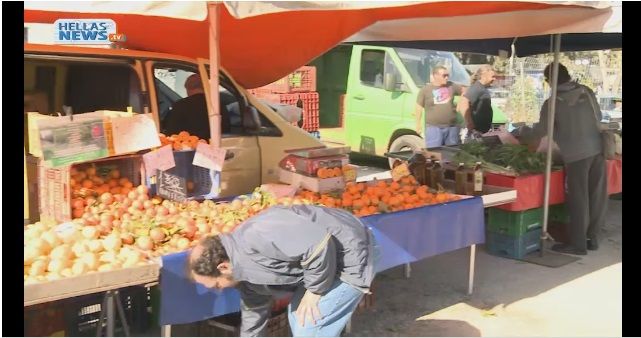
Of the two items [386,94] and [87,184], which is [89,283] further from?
[386,94]

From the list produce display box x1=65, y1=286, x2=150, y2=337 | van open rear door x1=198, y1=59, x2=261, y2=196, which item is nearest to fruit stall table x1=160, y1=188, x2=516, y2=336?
produce display box x1=65, y1=286, x2=150, y2=337

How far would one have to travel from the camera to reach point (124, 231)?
4.01 meters

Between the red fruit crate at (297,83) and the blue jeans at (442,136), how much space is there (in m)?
3.78

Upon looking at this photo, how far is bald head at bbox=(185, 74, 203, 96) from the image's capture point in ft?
19.8

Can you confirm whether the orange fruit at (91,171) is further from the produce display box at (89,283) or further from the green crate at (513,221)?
the green crate at (513,221)

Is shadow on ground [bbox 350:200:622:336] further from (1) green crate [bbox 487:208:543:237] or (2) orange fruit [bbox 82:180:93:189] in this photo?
(2) orange fruit [bbox 82:180:93:189]

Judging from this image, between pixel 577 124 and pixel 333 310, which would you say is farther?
pixel 577 124

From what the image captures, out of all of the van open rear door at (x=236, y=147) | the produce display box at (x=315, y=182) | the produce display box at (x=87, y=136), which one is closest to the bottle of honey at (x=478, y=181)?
the produce display box at (x=315, y=182)

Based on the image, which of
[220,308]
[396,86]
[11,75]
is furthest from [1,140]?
[396,86]

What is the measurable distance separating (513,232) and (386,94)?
15.2 ft

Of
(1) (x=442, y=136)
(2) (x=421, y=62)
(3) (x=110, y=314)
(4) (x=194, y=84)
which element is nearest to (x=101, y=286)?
(3) (x=110, y=314)

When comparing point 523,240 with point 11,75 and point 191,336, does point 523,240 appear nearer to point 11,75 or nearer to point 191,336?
point 191,336

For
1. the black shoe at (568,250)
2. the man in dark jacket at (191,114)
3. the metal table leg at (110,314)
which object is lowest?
the black shoe at (568,250)

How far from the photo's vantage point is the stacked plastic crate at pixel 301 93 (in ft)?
40.9
